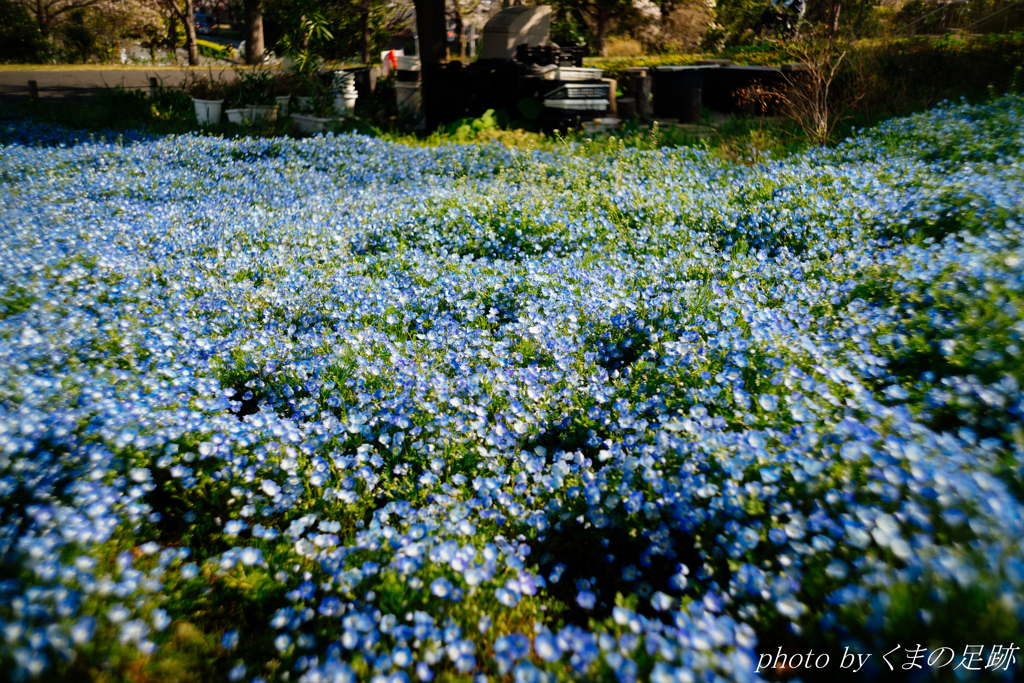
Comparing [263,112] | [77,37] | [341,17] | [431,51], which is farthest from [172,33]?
[431,51]

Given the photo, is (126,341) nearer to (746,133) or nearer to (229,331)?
(229,331)

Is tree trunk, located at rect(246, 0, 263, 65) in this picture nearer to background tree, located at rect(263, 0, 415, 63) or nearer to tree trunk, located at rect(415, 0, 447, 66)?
background tree, located at rect(263, 0, 415, 63)

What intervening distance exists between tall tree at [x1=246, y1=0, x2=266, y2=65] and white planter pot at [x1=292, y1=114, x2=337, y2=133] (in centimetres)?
1706

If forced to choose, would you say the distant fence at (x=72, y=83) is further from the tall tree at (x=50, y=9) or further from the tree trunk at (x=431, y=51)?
the tall tree at (x=50, y=9)

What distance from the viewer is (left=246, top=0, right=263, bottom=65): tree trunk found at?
85.4ft

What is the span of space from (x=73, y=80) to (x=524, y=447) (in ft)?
80.5

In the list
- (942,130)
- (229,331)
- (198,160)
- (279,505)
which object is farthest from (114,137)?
(942,130)

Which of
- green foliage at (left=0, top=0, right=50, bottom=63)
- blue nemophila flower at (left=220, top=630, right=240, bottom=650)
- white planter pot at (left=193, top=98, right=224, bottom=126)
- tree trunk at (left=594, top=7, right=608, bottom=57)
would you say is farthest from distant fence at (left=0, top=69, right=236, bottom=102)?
tree trunk at (left=594, top=7, right=608, bottom=57)

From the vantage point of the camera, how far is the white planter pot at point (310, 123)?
38.3 ft

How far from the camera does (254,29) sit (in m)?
26.9

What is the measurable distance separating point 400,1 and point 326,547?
1653cm

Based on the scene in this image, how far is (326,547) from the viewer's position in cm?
201

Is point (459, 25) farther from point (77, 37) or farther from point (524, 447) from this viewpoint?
point (524, 447)

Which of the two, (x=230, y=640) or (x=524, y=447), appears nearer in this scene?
(x=230, y=640)
